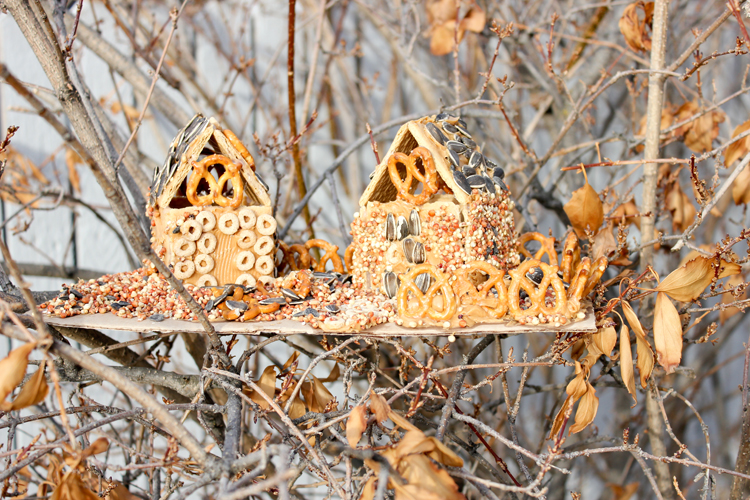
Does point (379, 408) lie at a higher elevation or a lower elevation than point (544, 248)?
lower

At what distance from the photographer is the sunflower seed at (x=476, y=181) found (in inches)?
27.2

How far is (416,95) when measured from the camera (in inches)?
67.3

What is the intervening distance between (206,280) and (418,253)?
287 mm

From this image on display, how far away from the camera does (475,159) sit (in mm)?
719

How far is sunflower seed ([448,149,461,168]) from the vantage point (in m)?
0.70

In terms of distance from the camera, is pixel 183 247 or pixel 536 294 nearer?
pixel 536 294

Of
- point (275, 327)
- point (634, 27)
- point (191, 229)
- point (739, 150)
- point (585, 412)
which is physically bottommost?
point (585, 412)

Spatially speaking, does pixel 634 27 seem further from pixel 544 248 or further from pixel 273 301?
pixel 273 301

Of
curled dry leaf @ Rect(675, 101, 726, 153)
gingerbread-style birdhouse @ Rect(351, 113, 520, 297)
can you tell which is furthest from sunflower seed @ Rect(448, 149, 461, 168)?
curled dry leaf @ Rect(675, 101, 726, 153)

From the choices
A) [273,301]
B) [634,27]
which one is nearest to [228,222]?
[273,301]

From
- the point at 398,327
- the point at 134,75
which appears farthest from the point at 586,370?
the point at 134,75

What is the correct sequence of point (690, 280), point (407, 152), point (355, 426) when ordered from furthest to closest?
point (407, 152) < point (690, 280) < point (355, 426)

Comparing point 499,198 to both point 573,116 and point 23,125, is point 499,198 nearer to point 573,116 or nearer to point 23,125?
point 573,116

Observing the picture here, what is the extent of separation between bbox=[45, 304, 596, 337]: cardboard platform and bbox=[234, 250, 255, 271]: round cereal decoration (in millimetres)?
114
